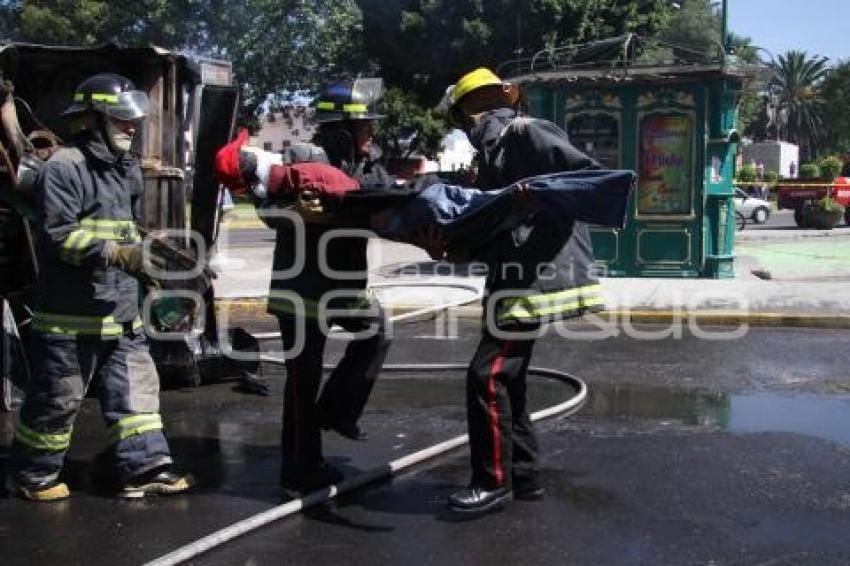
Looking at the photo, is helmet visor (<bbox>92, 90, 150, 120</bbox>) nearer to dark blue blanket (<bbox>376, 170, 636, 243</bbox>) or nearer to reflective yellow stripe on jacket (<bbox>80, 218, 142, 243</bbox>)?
reflective yellow stripe on jacket (<bbox>80, 218, 142, 243</bbox>)

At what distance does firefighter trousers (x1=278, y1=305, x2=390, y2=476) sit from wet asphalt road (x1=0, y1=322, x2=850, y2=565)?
0.92ft

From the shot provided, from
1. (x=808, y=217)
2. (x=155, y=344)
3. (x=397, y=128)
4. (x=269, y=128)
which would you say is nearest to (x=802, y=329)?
(x=155, y=344)

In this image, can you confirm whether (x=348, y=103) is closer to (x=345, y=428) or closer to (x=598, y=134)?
(x=345, y=428)

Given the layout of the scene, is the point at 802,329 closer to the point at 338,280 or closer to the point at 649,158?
the point at 649,158

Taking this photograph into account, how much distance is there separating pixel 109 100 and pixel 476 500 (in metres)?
2.28

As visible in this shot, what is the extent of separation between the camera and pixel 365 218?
13.7 ft

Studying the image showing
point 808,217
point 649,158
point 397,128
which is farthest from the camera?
point 397,128

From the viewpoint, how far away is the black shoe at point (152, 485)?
448cm

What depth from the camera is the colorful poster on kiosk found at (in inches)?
487

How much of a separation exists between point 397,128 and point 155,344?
27.5 metres

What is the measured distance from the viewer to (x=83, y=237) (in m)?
4.16

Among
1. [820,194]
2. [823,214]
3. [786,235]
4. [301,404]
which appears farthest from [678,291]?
[820,194]

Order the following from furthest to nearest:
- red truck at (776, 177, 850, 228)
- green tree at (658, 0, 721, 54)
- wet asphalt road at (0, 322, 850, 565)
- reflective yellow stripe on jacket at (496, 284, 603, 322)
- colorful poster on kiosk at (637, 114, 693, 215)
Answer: green tree at (658, 0, 721, 54) < red truck at (776, 177, 850, 228) < colorful poster on kiosk at (637, 114, 693, 215) < reflective yellow stripe on jacket at (496, 284, 603, 322) < wet asphalt road at (0, 322, 850, 565)

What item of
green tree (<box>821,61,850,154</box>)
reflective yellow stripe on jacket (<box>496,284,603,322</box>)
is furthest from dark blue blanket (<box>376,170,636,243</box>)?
green tree (<box>821,61,850,154</box>)
